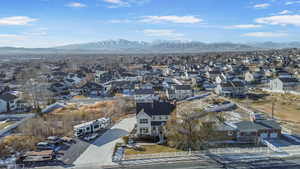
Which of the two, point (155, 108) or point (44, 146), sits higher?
point (155, 108)

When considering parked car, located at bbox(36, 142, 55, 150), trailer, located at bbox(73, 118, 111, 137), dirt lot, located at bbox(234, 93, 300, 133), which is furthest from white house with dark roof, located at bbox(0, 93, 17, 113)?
dirt lot, located at bbox(234, 93, 300, 133)

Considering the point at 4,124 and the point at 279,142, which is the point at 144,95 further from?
the point at 279,142

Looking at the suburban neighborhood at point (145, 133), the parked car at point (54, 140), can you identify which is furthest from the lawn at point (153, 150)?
the parked car at point (54, 140)

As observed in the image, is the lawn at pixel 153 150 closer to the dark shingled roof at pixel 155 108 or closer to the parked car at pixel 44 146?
the dark shingled roof at pixel 155 108

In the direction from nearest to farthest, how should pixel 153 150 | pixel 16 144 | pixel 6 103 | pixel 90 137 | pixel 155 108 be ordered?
pixel 153 150
pixel 16 144
pixel 90 137
pixel 155 108
pixel 6 103

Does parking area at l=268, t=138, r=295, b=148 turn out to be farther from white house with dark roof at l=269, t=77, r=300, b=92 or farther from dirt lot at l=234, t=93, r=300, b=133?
white house with dark roof at l=269, t=77, r=300, b=92

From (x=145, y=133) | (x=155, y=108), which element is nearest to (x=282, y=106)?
(x=155, y=108)
